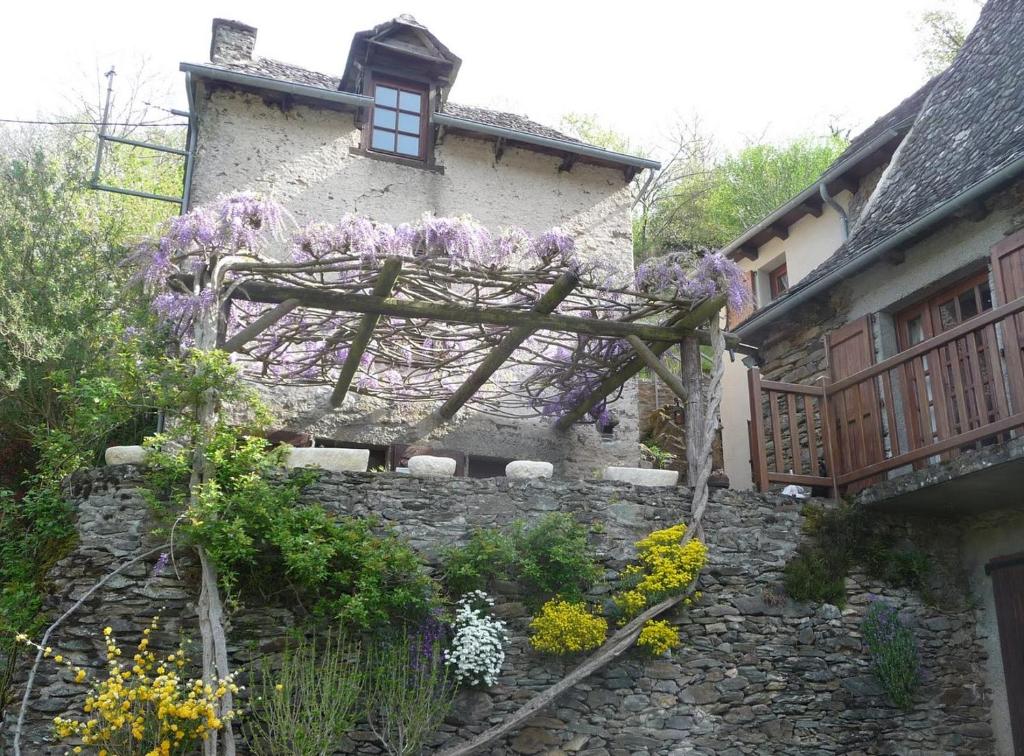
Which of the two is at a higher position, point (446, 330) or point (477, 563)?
point (446, 330)

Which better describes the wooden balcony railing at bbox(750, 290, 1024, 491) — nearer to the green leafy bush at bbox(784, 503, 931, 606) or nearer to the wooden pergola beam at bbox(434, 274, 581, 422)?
the green leafy bush at bbox(784, 503, 931, 606)

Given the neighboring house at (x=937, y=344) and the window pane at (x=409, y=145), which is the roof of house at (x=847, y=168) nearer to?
the neighboring house at (x=937, y=344)

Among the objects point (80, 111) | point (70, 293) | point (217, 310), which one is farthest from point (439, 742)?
point (80, 111)

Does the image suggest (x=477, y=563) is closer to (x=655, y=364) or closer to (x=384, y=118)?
(x=655, y=364)

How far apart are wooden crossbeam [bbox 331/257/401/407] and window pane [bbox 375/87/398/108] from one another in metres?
3.20

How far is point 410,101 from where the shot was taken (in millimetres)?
10391

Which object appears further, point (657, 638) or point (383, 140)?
point (383, 140)

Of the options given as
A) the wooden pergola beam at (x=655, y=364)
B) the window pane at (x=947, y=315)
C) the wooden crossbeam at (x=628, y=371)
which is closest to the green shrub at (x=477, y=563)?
the wooden pergola beam at (x=655, y=364)

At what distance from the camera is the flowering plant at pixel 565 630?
19.8 ft

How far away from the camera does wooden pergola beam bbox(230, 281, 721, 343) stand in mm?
6891

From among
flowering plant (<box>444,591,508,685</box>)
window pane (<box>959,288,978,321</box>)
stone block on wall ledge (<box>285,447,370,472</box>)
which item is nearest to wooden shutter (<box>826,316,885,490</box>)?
window pane (<box>959,288,978,321</box>)

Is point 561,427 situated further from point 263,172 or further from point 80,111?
point 80,111

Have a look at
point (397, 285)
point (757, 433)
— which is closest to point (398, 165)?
point (397, 285)

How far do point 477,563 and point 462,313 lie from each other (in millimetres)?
1975
